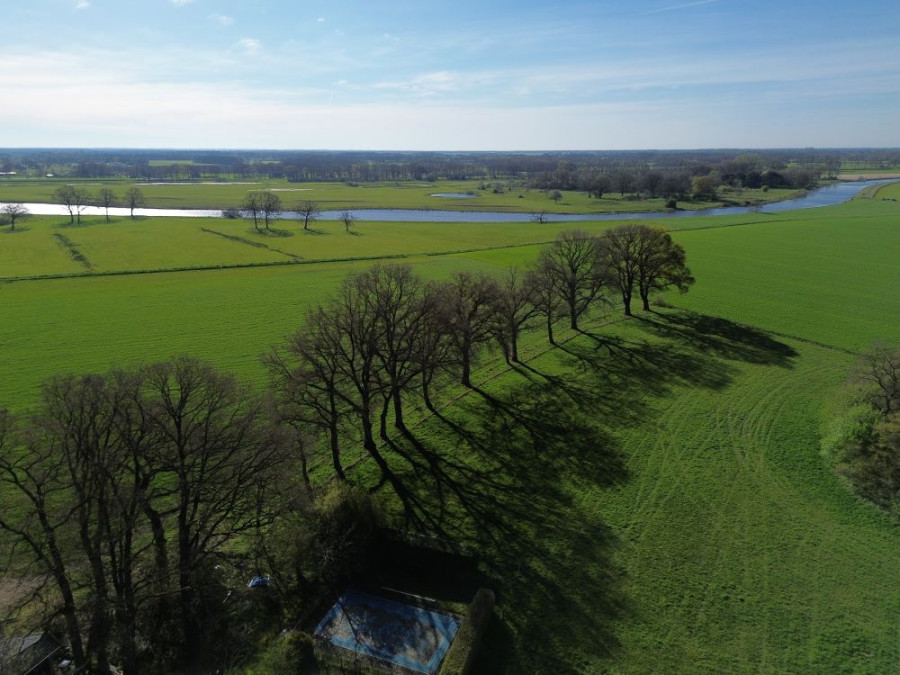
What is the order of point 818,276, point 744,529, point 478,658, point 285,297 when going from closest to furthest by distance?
1. point 478,658
2. point 744,529
3. point 285,297
4. point 818,276

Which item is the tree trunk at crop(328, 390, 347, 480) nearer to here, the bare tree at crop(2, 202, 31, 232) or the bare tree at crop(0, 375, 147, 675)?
the bare tree at crop(0, 375, 147, 675)

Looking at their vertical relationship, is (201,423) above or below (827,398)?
above

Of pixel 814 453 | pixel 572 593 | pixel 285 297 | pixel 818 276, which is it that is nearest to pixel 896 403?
pixel 814 453

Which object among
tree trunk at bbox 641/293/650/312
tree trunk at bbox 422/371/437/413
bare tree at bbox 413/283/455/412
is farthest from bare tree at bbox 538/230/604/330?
tree trunk at bbox 422/371/437/413

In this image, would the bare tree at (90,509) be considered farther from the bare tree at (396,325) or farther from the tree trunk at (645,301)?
the tree trunk at (645,301)

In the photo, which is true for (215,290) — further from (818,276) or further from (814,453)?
(818,276)

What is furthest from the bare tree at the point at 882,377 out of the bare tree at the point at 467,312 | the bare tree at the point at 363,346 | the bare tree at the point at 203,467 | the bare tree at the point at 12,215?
the bare tree at the point at 12,215

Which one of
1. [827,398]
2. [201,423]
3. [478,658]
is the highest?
[201,423]
